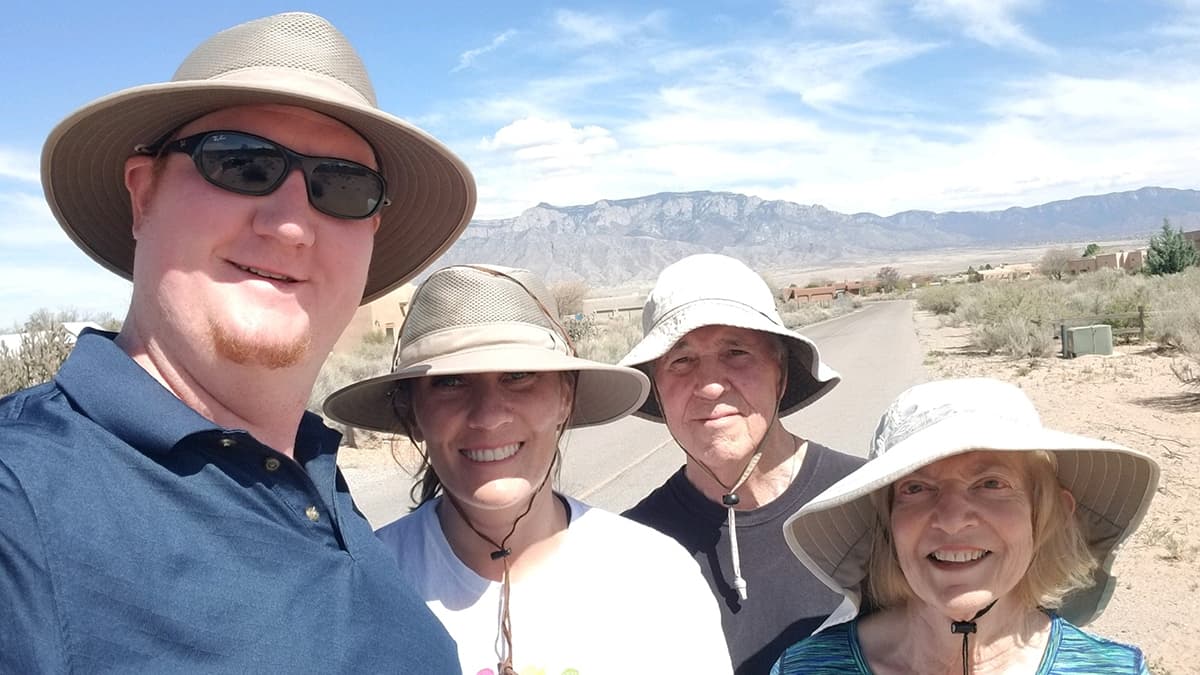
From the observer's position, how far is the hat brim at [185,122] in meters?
1.86

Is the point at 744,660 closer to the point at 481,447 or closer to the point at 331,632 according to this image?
the point at 481,447

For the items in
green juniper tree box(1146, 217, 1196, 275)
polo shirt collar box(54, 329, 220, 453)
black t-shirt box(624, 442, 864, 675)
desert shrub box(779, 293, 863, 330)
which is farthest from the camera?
desert shrub box(779, 293, 863, 330)

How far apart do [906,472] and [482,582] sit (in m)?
1.08

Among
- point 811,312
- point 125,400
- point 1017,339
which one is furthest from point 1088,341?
point 811,312

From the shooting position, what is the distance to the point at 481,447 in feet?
7.86

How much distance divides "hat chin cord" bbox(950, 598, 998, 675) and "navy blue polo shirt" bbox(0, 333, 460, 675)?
1186 mm

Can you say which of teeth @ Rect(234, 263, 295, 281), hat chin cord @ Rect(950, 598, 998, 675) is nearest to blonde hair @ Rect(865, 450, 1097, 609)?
hat chin cord @ Rect(950, 598, 998, 675)

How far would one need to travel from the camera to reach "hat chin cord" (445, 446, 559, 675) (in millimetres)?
2179

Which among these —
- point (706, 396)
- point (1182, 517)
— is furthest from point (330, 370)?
point (706, 396)

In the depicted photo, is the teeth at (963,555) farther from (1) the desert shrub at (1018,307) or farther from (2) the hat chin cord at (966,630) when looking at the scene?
(1) the desert shrub at (1018,307)

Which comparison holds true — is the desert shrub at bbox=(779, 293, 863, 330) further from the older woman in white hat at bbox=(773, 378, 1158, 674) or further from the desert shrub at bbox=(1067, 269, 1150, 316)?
the older woman in white hat at bbox=(773, 378, 1158, 674)

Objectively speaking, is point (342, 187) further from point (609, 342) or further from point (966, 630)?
point (609, 342)

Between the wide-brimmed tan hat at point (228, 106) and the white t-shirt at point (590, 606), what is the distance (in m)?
0.98

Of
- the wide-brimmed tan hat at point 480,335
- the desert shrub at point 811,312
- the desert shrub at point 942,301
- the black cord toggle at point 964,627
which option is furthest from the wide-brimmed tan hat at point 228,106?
the desert shrub at point 942,301
